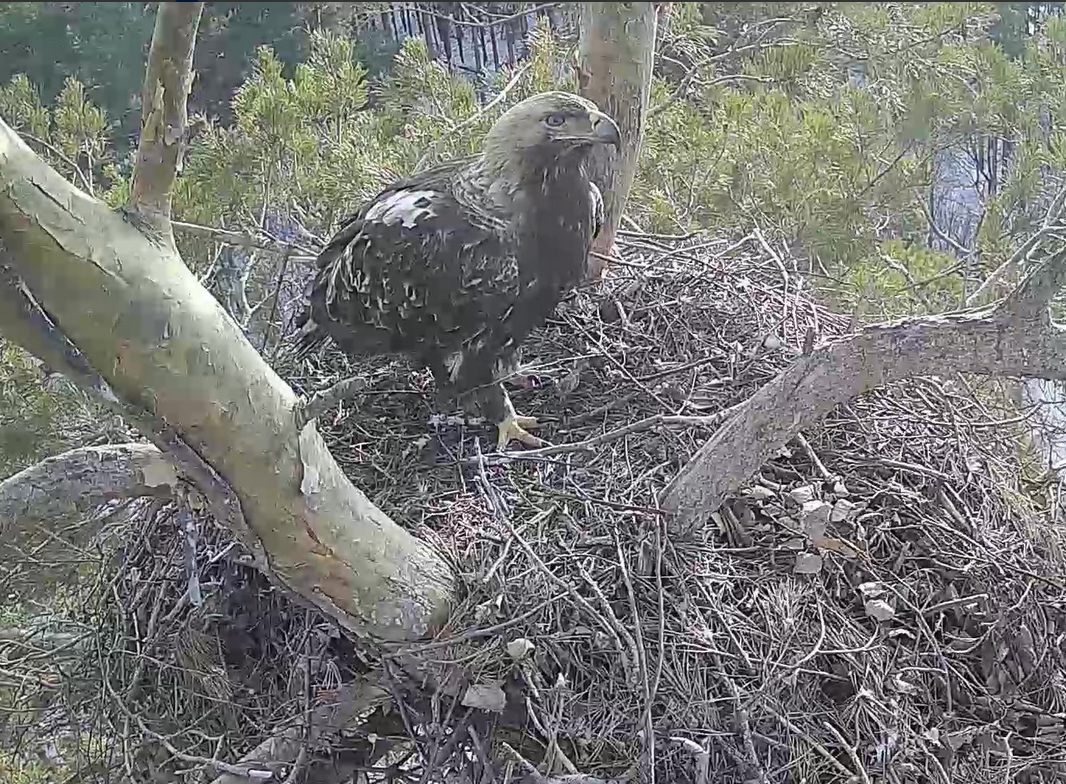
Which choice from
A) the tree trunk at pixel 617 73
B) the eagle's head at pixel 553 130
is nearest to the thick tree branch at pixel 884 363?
the eagle's head at pixel 553 130

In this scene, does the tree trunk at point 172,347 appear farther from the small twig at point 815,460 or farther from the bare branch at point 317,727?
the small twig at point 815,460

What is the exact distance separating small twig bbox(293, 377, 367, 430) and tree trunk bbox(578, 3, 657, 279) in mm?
1360

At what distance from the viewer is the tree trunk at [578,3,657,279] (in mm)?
2434

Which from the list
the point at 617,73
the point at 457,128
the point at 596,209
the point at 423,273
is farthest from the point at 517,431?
Result: the point at 457,128

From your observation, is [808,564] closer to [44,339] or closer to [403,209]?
[403,209]

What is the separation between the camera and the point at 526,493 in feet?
6.70

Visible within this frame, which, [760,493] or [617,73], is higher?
[617,73]

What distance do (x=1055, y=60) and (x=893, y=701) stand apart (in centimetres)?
224

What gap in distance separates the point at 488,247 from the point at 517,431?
16.2 inches

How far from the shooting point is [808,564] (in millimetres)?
Result: 1851

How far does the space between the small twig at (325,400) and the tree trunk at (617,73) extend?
1.36 meters

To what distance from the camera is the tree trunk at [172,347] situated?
3.62 feet

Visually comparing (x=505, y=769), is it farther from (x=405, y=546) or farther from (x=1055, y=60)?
(x=1055, y=60)

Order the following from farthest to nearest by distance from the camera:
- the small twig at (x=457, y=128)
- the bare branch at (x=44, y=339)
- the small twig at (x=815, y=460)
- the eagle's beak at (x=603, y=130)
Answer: the small twig at (x=457, y=128) → the eagle's beak at (x=603, y=130) → the small twig at (x=815, y=460) → the bare branch at (x=44, y=339)
